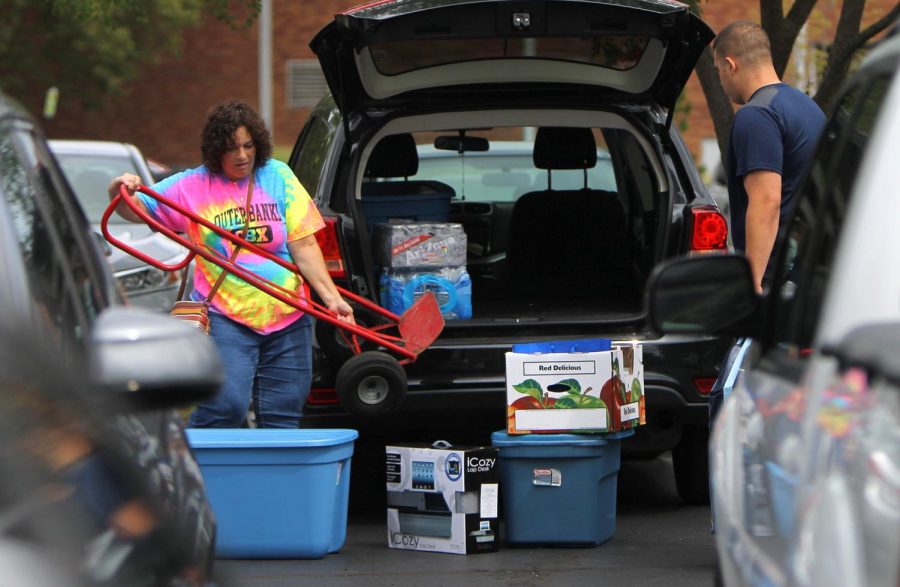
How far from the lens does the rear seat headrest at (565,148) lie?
26.4 ft

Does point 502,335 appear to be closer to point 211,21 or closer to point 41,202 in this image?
point 41,202

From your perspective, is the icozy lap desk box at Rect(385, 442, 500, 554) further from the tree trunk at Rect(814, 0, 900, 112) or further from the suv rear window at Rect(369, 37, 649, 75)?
the tree trunk at Rect(814, 0, 900, 112)

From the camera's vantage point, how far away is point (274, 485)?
19.5 feet

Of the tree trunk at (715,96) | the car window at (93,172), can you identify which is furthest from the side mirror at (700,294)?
the car window at (93,172)

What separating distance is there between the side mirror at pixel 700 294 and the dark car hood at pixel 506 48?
2862mm

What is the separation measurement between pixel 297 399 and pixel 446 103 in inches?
56.7

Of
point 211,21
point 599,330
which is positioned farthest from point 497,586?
point 211,21

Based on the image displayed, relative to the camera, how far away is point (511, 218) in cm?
→ 835

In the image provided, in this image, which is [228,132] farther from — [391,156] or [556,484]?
[556,484]

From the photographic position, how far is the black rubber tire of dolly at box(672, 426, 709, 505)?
6926 mm

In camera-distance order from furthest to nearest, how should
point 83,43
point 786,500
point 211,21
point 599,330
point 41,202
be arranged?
point 211,21
point 83,43
point 599,330
point 41,202
point 786,500

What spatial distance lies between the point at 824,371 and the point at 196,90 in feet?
105

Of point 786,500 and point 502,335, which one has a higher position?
point 786,500

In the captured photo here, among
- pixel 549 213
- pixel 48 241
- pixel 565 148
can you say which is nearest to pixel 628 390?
pixel 549 213
